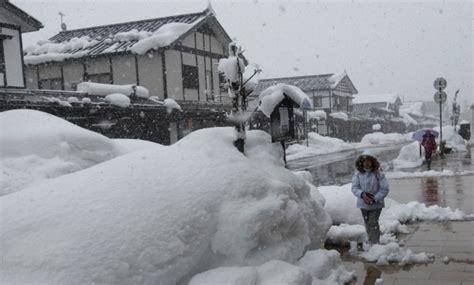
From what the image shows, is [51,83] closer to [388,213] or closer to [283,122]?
[283,122]

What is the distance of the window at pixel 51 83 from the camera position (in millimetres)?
23328

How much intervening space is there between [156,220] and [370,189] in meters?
3.55

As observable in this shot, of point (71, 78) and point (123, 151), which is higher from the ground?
point (71, 78)

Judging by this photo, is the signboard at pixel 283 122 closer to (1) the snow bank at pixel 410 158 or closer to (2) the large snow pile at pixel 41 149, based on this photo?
(2) the large snow pile at pixel 41 149

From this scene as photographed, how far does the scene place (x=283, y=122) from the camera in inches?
254

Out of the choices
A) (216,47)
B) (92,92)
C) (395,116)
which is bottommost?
(395,116)

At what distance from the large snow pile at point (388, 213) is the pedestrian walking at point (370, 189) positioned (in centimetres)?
77

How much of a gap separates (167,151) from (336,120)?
42568 mm

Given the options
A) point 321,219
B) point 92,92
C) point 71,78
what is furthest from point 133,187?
point 71,78

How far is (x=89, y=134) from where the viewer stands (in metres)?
8.51

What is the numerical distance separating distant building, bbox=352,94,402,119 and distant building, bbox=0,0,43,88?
47733 mm

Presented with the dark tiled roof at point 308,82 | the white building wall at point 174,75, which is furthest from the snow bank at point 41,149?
the dark tiled roof at point 308,82

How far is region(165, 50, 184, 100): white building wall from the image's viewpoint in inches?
874

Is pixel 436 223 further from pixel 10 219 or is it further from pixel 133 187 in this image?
pixel 10 219
